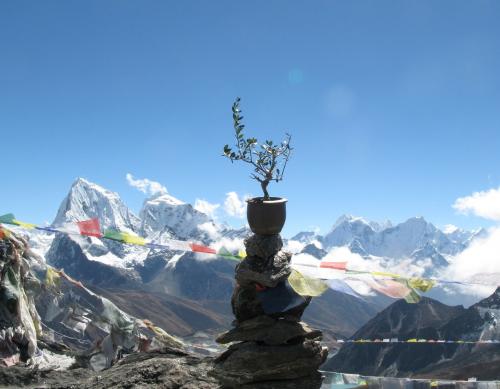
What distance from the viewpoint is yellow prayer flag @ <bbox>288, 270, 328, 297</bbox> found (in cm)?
1569

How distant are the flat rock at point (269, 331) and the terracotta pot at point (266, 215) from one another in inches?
100

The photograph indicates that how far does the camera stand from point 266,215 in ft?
51.5

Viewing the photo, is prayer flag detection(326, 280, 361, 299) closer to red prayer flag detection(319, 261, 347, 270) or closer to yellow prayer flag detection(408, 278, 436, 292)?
red prayer flag detection(319, 261, 347, 270)

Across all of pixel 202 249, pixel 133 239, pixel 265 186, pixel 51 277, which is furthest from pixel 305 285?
pixel 51 277

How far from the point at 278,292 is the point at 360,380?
43.9 ft

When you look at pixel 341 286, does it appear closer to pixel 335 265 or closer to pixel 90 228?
pixel 335 265

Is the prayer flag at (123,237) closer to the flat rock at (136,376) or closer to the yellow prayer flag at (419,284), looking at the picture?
the flat rock at (136,376)

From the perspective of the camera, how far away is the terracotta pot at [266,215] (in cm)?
1570

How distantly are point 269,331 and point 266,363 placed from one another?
2.87 ft

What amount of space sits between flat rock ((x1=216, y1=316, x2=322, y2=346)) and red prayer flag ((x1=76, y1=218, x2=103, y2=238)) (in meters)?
8.49

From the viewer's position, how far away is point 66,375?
21.9m

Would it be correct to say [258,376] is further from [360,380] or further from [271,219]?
[360,380]

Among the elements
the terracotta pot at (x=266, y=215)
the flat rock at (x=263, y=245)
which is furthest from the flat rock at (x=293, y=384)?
the terracotta pot at (x=266, y=215)

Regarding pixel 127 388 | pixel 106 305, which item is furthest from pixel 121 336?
pixel 127 388
